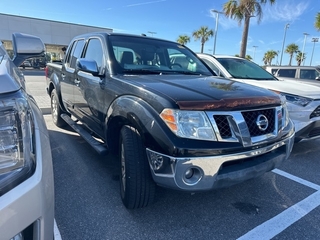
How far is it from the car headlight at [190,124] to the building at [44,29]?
30.2m

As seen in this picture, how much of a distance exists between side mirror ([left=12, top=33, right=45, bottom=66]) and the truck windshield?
2.74 ft

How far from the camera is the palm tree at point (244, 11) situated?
1480 centimetres

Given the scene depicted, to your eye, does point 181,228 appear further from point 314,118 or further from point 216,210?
point 314,118

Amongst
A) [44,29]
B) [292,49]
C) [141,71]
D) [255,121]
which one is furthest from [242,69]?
[292,49]

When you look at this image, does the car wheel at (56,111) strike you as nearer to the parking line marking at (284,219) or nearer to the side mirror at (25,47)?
the side mirror at (25,47)

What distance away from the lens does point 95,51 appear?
3.39 m

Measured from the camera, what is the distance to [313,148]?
4609 millimetres

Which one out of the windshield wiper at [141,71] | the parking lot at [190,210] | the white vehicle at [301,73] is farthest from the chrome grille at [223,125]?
the white vehicle at [301,73]

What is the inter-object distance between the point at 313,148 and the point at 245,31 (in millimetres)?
11980

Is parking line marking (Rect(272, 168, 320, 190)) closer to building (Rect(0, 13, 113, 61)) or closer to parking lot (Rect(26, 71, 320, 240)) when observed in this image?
parking lot (Rect(26, 71, 320, 240))

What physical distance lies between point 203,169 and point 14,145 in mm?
1310

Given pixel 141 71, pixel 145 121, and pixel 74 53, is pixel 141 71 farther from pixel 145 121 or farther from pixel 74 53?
pixel 74 53

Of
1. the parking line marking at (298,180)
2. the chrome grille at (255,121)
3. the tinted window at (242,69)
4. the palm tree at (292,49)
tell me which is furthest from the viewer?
the palm tree at (292,49)

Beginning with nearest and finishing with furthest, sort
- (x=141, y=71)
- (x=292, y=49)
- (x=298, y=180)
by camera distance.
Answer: (x=141, y=71)
(x=298, y=180)
(x=292, y=49)
